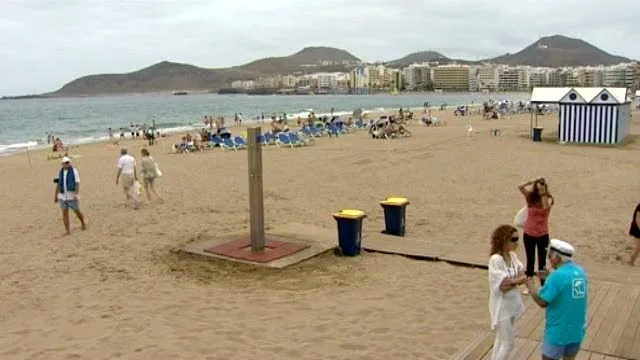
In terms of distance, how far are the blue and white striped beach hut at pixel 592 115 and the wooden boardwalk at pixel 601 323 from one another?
16.8 m

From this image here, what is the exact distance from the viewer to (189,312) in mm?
6398

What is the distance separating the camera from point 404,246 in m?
8.77

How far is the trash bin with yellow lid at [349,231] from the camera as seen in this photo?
27.3ft

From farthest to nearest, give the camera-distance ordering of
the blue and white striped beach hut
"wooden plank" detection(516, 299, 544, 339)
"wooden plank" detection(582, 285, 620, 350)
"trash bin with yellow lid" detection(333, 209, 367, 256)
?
the blue and white striped beach hut
"trash bin with yellow lid" detection(333, 209, 367, 256)
"wooden plank" detection(516, 299, 544, 339)
"wooden plank" detection(582, 285, 620, 350)

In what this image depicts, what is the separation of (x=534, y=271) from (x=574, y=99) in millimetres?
17792

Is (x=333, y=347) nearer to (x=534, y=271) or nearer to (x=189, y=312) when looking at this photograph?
(x=189, y=312)

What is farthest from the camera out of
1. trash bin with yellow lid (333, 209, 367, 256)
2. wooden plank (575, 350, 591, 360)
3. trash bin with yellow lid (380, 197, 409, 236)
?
trash bin with yellow lid (380, 197, 409, 236)

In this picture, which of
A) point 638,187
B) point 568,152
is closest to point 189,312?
point 638,187

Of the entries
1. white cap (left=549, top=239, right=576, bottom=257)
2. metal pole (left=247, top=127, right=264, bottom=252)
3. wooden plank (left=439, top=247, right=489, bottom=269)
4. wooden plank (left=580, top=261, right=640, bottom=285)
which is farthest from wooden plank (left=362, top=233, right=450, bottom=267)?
white cap (left=549, top=239, right=576, bottom=257)

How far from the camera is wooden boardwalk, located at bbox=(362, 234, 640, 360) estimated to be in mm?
4727

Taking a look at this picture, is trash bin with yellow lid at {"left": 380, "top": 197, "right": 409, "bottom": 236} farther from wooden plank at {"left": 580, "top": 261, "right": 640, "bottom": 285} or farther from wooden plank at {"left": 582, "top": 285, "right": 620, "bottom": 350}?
wooden plank at {"left": 582, "top": 285, "right": 620, "bottom": 350}

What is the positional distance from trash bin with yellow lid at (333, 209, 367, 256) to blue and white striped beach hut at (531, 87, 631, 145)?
17.1 metres

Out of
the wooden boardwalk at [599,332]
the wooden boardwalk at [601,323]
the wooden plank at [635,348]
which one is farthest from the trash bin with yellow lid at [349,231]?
the wooden plank at [635,348]

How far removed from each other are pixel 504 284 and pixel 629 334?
5.53ft
